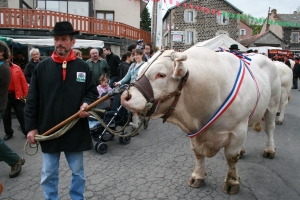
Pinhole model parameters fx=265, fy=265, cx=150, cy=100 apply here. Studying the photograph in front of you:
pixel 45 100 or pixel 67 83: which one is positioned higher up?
pixel 67 83

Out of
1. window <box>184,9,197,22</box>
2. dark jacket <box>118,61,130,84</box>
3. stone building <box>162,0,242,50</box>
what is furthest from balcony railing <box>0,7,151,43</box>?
window <box>184,9,197,22</box>

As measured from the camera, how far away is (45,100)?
2.73 m

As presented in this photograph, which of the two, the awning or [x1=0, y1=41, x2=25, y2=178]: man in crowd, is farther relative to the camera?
the awning

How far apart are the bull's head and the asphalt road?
1535 mm

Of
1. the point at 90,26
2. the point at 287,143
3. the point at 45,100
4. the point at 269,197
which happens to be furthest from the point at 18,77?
the point at 90,26

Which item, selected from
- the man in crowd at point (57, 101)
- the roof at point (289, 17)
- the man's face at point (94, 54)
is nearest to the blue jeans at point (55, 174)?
the man in crowd at point (57, 101)

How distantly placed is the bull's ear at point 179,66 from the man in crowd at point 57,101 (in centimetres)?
96

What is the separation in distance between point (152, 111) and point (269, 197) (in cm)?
216

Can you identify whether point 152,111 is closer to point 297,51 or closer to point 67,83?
point 67,83

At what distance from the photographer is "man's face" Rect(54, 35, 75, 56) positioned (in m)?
2.69

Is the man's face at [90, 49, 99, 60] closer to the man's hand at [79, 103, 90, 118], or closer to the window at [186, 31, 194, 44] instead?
the man's hand at [79, 103, 90, 118]

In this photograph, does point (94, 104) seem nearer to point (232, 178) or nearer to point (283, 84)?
point (232, 178)

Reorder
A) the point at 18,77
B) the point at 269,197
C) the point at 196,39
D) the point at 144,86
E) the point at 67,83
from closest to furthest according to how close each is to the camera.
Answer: the point at 144,86, the point at 67,83, the point at 269,197, the point at 18,77, the point at 196,39

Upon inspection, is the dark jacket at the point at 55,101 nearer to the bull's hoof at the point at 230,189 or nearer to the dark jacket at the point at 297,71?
the bull's hoof at the point at 230,189
